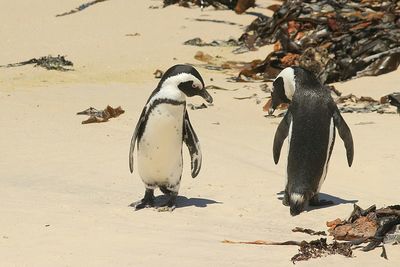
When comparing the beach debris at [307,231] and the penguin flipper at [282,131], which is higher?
the penguin flipper at [282,131]

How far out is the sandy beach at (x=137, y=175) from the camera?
15.6 ft

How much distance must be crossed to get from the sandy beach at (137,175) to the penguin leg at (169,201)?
8cm

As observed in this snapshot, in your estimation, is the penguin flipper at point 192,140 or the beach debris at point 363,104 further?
the beach debris at point 363,104

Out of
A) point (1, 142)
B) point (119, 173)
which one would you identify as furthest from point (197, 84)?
point (1, 142)

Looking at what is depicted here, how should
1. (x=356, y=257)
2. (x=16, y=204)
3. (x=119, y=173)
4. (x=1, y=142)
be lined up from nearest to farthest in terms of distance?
(x=356, y=257)
(x=16, y=204)
(x=119, y=173)
(x=1, y=142)

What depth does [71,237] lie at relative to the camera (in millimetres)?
4953

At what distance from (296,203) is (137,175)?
1.81 meters

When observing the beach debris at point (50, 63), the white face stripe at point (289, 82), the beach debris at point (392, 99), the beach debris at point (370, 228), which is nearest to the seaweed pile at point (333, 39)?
the beach debris at point (392, 99)

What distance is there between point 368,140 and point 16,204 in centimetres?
422

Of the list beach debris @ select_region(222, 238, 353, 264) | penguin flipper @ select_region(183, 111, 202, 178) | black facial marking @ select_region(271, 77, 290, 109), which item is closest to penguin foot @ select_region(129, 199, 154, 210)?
penguin flipper @ select_region(183, 111, 202, 178)

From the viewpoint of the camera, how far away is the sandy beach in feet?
15.6

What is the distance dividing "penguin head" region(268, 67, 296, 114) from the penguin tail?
2.97ft

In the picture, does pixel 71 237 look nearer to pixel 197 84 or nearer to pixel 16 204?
pixel 16 204

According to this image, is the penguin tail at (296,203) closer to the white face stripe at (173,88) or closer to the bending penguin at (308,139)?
the bending penguin at (308,139)
